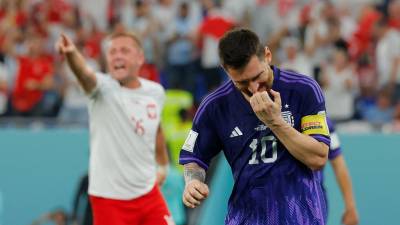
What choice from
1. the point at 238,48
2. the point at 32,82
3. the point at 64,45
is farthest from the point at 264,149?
the point at 32,82

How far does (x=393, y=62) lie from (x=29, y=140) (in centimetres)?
532

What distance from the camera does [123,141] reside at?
7203mm

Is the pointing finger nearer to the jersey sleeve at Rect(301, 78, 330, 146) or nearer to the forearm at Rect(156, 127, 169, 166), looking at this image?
the jersey sleeve at Rect(301, 78, 330, 146)

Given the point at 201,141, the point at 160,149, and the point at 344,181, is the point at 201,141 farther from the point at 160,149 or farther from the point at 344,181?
the point at 344,181

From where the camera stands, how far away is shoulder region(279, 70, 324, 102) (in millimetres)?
4891

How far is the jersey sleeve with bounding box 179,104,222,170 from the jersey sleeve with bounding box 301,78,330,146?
0.54 m

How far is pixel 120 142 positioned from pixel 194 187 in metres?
2.50

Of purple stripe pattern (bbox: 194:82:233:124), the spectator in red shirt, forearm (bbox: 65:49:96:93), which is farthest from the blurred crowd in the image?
purple stripe pattern (bbox: 194:82:233:124)

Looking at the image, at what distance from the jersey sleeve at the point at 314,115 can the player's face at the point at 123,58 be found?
108 inches

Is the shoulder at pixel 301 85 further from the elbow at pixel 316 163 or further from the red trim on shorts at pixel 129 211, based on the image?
the red trim on shorts at pixel 129 211

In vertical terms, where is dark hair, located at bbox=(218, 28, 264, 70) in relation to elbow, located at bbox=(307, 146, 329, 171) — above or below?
above

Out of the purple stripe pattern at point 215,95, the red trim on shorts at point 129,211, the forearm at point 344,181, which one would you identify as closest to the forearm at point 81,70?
the red trim on shorts at point 129,211

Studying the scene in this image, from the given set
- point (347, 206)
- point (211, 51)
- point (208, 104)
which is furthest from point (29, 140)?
point (208, 104)

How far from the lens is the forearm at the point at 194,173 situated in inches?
197
